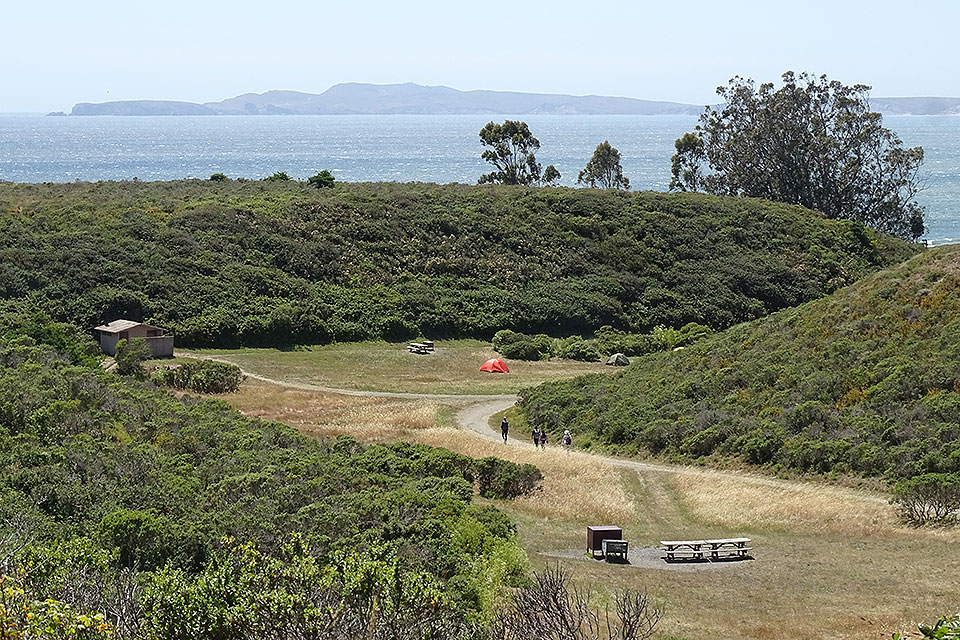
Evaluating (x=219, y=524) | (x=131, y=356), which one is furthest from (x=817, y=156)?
(x=219, y=524)

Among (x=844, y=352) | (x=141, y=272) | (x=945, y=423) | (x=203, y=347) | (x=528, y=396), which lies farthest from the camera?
(x=141, y=272)

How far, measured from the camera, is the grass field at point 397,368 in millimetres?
46281

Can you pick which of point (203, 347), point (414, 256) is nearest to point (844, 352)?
point (203, 347)

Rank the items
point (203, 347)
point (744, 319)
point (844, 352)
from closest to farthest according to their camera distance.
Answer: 1. point (844, 352)
2. point (203, 347)
3. point (744, 319)

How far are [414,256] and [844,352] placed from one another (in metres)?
37.6

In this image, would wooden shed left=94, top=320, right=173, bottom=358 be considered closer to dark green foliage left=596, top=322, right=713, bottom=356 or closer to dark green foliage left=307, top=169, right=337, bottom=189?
dark green foliage left=596, top=322, right=713, bottom=356

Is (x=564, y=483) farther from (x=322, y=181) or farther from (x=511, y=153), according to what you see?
(x=511, y=153)

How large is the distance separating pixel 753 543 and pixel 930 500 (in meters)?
4.07

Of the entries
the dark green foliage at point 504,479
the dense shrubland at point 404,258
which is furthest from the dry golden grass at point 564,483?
the dense shrubland at point 404,258

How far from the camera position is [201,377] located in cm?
4141

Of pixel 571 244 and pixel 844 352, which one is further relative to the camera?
pixel 571 244

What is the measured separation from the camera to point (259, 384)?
1742 inches

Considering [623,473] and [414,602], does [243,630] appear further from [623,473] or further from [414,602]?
[623,473]

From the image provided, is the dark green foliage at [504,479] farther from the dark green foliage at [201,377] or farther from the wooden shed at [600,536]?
the dark green foliage at [201,377]
